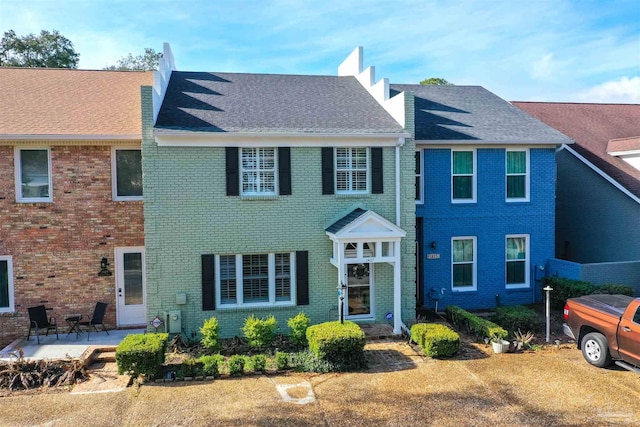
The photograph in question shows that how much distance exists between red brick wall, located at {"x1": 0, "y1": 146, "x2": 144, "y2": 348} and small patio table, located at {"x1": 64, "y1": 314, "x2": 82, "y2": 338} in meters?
0.23

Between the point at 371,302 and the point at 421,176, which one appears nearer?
the point at 371,302

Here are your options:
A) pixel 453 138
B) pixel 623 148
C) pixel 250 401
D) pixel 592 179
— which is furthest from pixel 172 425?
pixel 623 148

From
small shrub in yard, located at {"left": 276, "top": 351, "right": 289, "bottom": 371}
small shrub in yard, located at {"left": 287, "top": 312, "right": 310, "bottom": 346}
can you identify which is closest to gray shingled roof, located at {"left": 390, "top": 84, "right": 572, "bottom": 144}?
small shrub in yard, located at {"left": 287, "top": 312, "right": 310, "bottom": 346}

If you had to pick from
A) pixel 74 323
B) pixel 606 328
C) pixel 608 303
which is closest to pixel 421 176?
pixel 608 303

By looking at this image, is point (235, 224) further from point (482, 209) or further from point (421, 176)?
point (482, 209)

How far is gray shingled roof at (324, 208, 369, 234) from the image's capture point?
42.4ft

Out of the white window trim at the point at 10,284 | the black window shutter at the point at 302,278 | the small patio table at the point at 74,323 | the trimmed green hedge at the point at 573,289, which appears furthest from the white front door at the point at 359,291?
the white window trim at the point at 10,284

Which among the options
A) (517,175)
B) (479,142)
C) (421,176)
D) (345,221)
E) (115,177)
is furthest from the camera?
(517,175)

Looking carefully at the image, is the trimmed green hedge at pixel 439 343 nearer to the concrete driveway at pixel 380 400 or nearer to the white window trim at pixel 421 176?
the concrete driveway at pixel 380 400

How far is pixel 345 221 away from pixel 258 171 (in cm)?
279

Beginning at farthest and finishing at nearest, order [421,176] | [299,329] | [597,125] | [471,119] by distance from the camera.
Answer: [597,125] < [471,119] < [421,176] < [299,329]

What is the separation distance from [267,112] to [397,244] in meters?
5.48

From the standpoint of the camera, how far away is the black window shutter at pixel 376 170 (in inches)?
540

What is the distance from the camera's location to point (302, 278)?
13.4 meters
